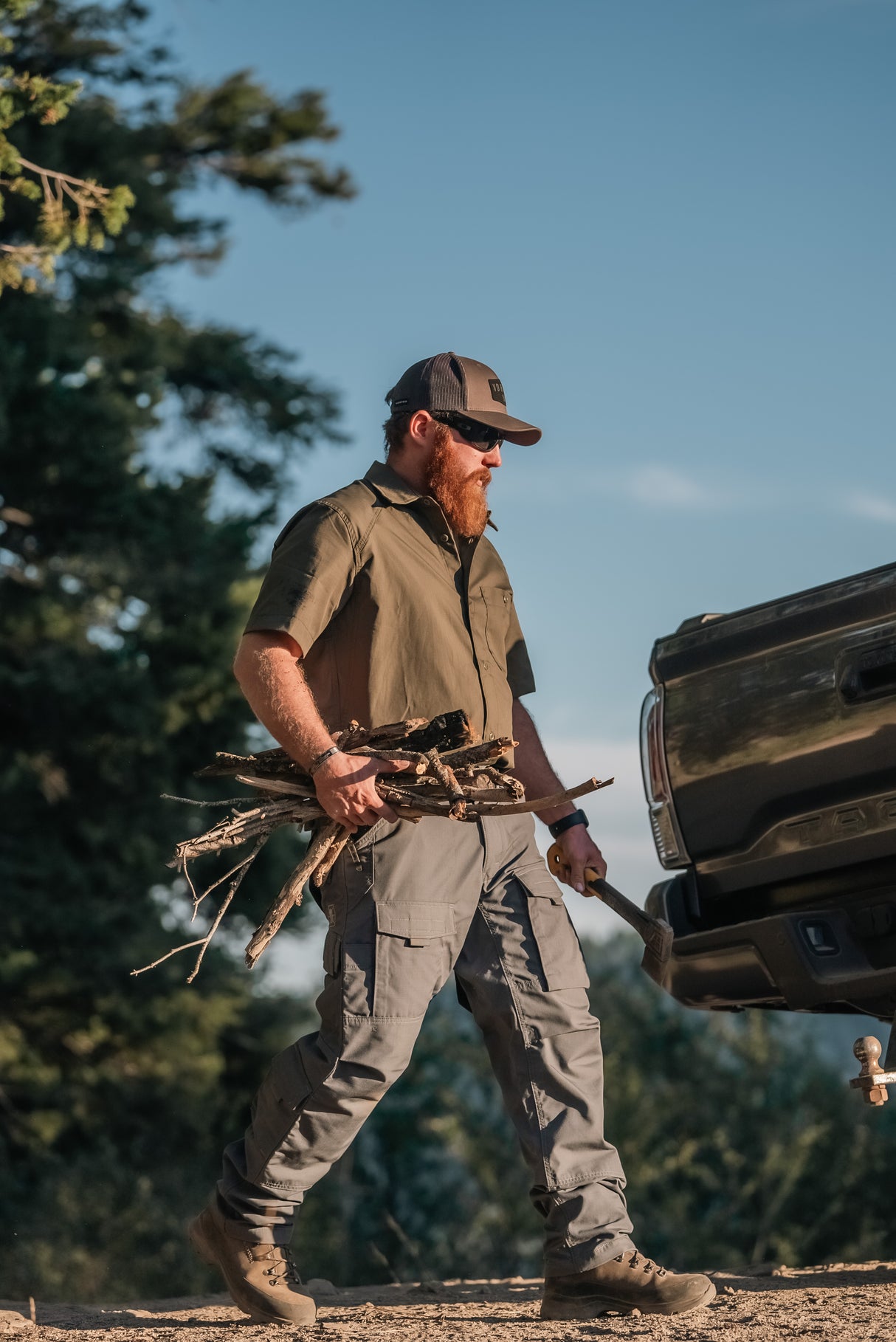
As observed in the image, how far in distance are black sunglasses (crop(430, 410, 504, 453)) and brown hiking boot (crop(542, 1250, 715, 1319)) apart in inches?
84.9

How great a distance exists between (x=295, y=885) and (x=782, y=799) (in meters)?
1.48

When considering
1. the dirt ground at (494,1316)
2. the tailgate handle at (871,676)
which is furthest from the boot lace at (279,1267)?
the tailgate handle at (871,676)

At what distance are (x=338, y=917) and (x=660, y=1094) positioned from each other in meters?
27.6

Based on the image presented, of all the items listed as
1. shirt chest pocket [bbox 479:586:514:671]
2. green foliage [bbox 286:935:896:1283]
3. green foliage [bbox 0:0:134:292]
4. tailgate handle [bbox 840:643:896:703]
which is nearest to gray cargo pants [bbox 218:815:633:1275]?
shirt chest pocket [bbox 479:586:514:671]

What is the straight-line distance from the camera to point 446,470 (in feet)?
14.5

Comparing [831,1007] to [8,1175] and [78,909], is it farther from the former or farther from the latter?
[8,1175]

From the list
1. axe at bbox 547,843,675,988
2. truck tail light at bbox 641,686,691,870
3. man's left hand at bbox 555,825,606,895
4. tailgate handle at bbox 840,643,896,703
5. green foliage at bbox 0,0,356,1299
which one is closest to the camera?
tailgate handle at bbox 840,643,896,703

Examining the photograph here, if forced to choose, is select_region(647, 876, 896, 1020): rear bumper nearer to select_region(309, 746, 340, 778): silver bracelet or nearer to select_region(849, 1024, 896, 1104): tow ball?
select_region(849, 1024, 896, 1104): tow ball

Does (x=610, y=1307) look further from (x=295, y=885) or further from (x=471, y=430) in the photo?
(x=471, y=430)

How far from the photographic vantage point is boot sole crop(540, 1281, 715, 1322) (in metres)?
4.11

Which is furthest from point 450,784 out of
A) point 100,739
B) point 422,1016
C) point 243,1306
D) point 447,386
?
point 100,739

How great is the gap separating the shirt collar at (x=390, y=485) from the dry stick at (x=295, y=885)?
0.88 metres

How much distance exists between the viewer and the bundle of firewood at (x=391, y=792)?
4.00m

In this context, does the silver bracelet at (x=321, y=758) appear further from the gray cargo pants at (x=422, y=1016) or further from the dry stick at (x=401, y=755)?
the gray cargo pants at (x=422, y=1016)
